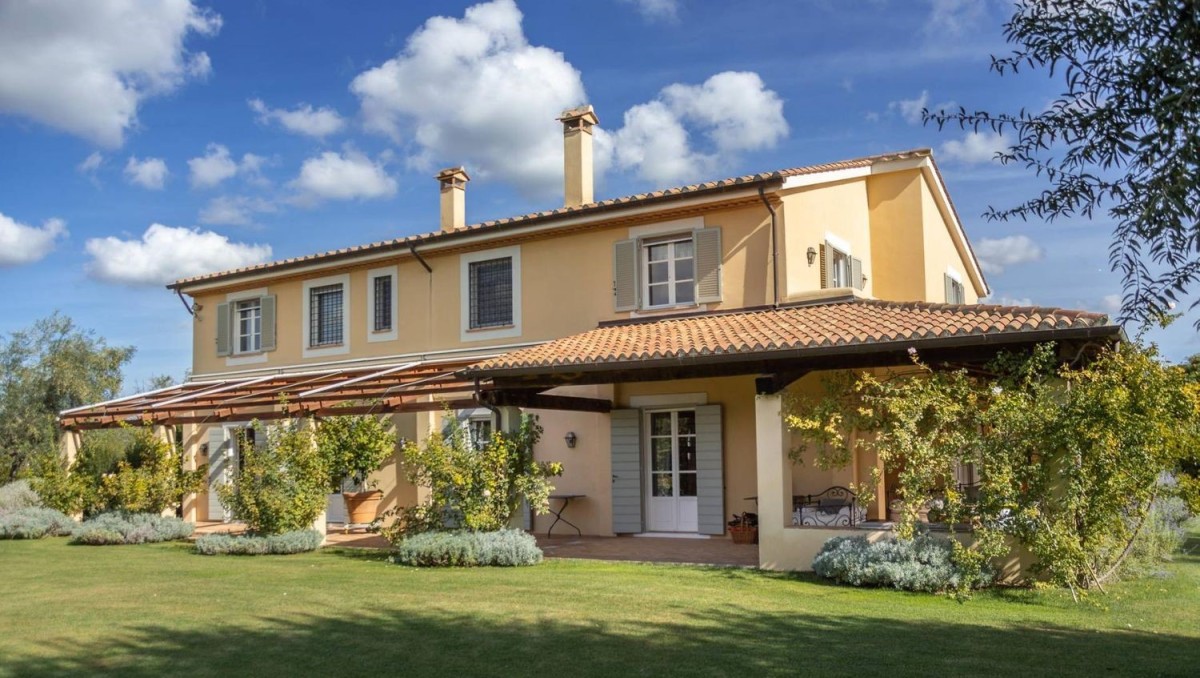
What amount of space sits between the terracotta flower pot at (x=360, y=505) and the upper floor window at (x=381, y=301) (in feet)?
12.2

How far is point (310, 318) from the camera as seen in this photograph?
22609mm

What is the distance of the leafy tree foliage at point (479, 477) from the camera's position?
567 inches

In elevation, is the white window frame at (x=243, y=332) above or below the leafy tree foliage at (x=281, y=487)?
above

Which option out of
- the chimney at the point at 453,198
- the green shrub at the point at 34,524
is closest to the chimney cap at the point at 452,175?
the chimney at the point at 453,198

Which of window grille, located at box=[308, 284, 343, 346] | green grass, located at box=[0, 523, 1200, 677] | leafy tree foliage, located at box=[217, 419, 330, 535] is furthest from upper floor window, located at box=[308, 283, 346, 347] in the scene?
green grass, located at box=[0, 523, 1200, 677]

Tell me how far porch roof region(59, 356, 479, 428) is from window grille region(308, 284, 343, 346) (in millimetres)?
849

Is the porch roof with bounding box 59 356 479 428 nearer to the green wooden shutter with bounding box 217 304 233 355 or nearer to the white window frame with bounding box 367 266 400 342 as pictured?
the white window frame with bounding box 367 266 400 342

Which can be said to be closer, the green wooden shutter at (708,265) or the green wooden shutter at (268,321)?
the green wooden shutter at (708,265)

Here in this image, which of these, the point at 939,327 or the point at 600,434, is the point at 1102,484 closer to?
the point at 939,327

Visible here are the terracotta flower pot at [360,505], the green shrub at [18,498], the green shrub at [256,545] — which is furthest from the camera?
the green shrub at [18,498]

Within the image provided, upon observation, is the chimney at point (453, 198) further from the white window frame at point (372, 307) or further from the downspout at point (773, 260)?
the downspout at point (773, 260)

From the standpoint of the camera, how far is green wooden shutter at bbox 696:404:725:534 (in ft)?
55.3

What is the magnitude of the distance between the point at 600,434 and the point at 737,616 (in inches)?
337

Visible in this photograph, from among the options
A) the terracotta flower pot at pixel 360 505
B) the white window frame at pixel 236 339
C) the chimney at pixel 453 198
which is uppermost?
the chimney at pixel 453 198
